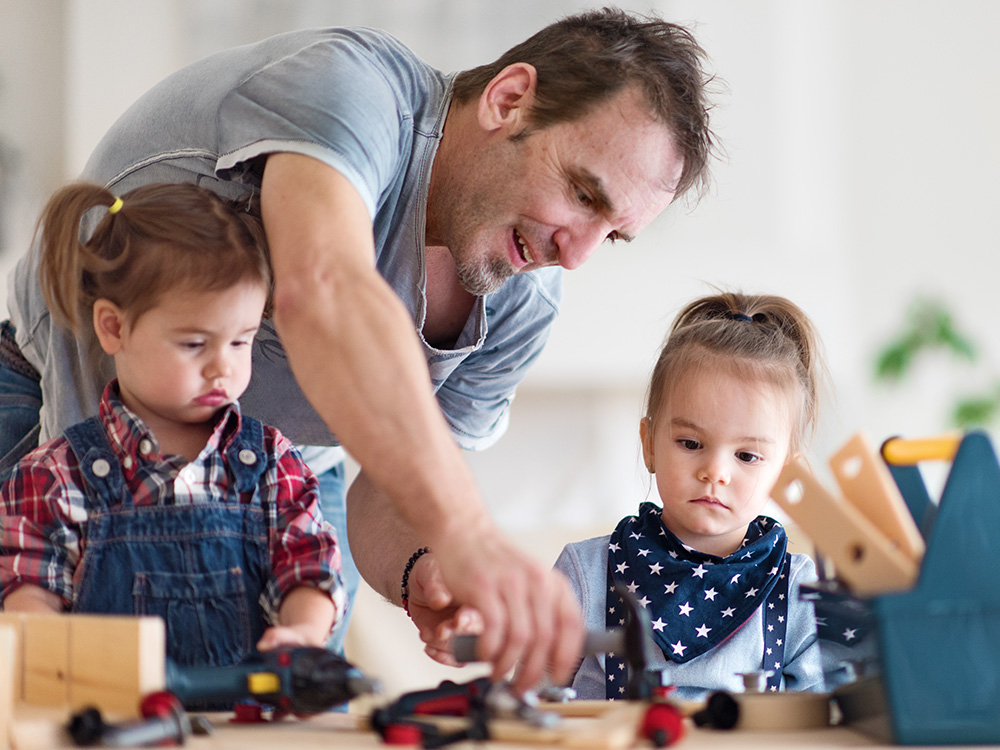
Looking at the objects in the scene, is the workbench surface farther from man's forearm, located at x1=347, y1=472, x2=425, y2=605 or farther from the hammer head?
man's forearm, located at x1=347, y1=472, x2=425, y2=605

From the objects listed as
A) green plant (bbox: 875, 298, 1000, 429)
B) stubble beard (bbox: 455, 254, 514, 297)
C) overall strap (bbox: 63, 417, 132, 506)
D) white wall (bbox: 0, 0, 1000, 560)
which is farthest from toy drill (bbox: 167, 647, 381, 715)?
green plant (bbox: 875, 298, 1000, 429)

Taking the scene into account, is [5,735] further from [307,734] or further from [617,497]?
[617,497]

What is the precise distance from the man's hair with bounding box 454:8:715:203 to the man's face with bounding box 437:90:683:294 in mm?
21

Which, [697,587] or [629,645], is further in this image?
[697,587]

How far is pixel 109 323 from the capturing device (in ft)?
3.63

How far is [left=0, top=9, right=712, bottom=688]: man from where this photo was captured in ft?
3.24

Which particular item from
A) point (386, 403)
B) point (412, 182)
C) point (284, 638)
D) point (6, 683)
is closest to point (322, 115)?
point (412, 182)

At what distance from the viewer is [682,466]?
1277 mm

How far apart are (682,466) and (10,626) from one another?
0.79 m

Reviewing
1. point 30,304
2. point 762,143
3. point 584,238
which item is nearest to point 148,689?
point 30,304

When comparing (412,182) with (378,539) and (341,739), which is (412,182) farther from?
(341,739)

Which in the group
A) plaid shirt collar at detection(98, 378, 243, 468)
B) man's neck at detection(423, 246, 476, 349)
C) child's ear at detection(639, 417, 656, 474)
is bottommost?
child's ear at detection(639, 417, 656, 474)

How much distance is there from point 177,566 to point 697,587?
599 millimetres

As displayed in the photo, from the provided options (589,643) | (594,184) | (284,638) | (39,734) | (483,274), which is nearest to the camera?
(39,734)
